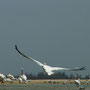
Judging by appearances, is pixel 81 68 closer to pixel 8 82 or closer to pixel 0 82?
pixel 0 82

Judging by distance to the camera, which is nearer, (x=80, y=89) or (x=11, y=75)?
(x=80, y=89)

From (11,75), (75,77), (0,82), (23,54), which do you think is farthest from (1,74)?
(23,54)

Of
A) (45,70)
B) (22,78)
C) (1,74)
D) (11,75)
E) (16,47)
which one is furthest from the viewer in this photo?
(11,75)

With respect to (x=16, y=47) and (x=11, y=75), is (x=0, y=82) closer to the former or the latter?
(x=11, y=75)

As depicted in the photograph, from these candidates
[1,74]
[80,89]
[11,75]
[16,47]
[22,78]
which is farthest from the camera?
[11,75]

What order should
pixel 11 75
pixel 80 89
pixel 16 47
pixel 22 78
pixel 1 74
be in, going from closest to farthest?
pixel 16 47
pixel 80 89
pixel 1 74
pixel 22 78
pixel 11 75

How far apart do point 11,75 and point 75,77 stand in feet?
40.1

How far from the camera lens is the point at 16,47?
1561 inches

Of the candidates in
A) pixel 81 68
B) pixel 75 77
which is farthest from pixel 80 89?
pixel 75 77

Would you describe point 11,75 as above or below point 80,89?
above

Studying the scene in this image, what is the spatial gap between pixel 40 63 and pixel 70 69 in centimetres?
253

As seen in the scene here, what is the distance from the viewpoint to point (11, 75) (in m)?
68.5

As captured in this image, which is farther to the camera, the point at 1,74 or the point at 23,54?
the point at 1,74

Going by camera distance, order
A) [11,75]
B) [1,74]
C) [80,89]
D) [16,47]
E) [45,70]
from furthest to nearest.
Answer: [11,75] < [1,74] < [80,89] < [45,70] < [16,47]
